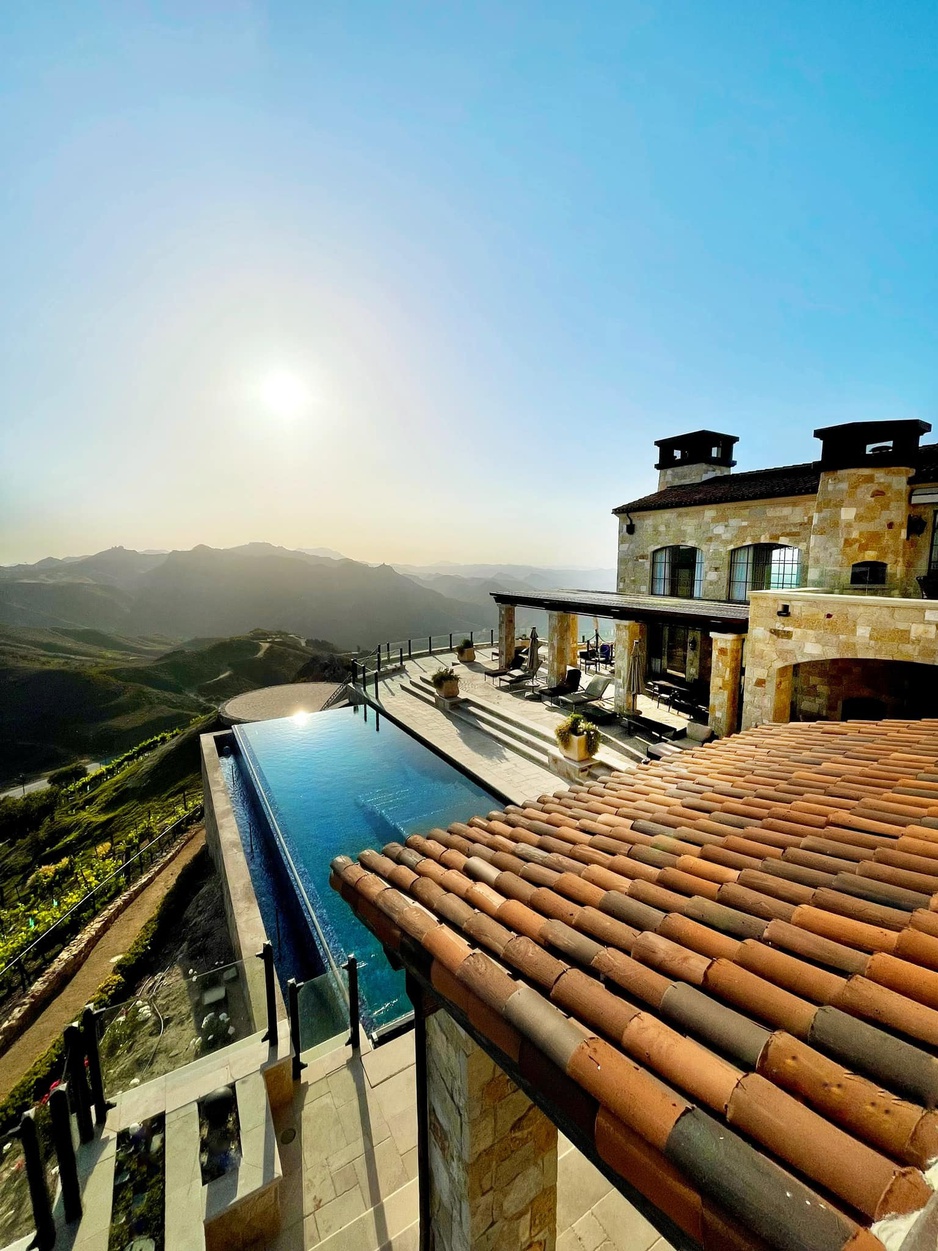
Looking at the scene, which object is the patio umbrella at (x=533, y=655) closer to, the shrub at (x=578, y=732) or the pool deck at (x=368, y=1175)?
the shrub at (x=578, y=732)

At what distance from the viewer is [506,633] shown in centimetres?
1816

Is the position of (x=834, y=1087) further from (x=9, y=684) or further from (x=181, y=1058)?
(x=9, y=684)

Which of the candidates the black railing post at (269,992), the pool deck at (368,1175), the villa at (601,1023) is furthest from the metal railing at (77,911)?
the pool deck at (368,1175)

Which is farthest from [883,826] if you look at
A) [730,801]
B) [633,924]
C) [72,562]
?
[72,562]

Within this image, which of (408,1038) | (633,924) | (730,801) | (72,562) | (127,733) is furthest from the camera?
(72,562)

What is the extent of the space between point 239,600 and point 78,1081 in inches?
6004

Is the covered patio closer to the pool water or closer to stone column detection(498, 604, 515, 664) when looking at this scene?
stone column detection(498, 604, 515, 664)

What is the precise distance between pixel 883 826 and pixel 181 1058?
19.4ft

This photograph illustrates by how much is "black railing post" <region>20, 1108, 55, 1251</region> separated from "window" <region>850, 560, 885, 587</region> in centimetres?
1287

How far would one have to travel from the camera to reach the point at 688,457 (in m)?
19.1

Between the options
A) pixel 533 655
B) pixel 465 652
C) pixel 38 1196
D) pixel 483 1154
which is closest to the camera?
pixel 483 1154

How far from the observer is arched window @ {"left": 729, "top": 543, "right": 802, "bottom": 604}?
13938 mm

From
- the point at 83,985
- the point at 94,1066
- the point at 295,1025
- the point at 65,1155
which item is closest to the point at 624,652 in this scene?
the point at 295,1025

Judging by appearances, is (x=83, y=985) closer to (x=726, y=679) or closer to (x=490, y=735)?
(x=490, y=735)
